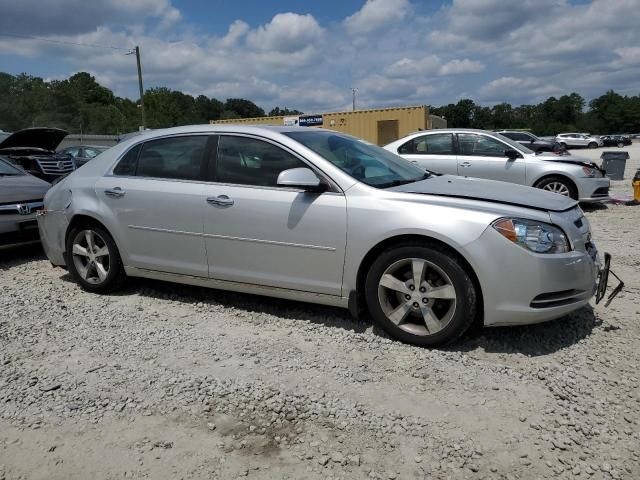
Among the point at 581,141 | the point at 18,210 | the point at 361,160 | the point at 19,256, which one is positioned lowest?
the point at 581,141

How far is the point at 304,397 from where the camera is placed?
118 inches

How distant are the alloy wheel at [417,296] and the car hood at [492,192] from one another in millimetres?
560

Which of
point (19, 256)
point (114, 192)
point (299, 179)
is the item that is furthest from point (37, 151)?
point (299, 179)

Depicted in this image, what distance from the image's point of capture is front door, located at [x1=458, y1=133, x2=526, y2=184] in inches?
373

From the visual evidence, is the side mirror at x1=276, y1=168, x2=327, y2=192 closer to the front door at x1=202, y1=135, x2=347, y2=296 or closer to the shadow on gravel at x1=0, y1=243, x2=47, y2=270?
the front door at x1=202, y1=135, x2=347, y2=296

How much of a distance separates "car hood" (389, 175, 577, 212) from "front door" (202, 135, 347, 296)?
1.91 feet

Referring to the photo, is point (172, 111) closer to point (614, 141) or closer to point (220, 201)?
point (614, 141)

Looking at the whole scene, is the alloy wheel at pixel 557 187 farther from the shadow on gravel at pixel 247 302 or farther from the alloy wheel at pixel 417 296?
the alloy wheel at pixel 417 296

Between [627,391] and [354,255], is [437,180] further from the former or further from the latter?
[627,391]

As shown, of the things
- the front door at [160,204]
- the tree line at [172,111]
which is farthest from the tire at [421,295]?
the tree line at [172,111]

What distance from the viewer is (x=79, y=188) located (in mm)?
4945

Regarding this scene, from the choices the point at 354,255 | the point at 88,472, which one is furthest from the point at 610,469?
the point at 88,472

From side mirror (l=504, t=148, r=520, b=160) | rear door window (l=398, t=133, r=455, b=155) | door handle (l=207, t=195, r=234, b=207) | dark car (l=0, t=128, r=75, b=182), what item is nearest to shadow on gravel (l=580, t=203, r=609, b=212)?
side mirror (l=504, t=148, r=520, b=160)

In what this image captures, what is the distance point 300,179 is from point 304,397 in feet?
4.98
